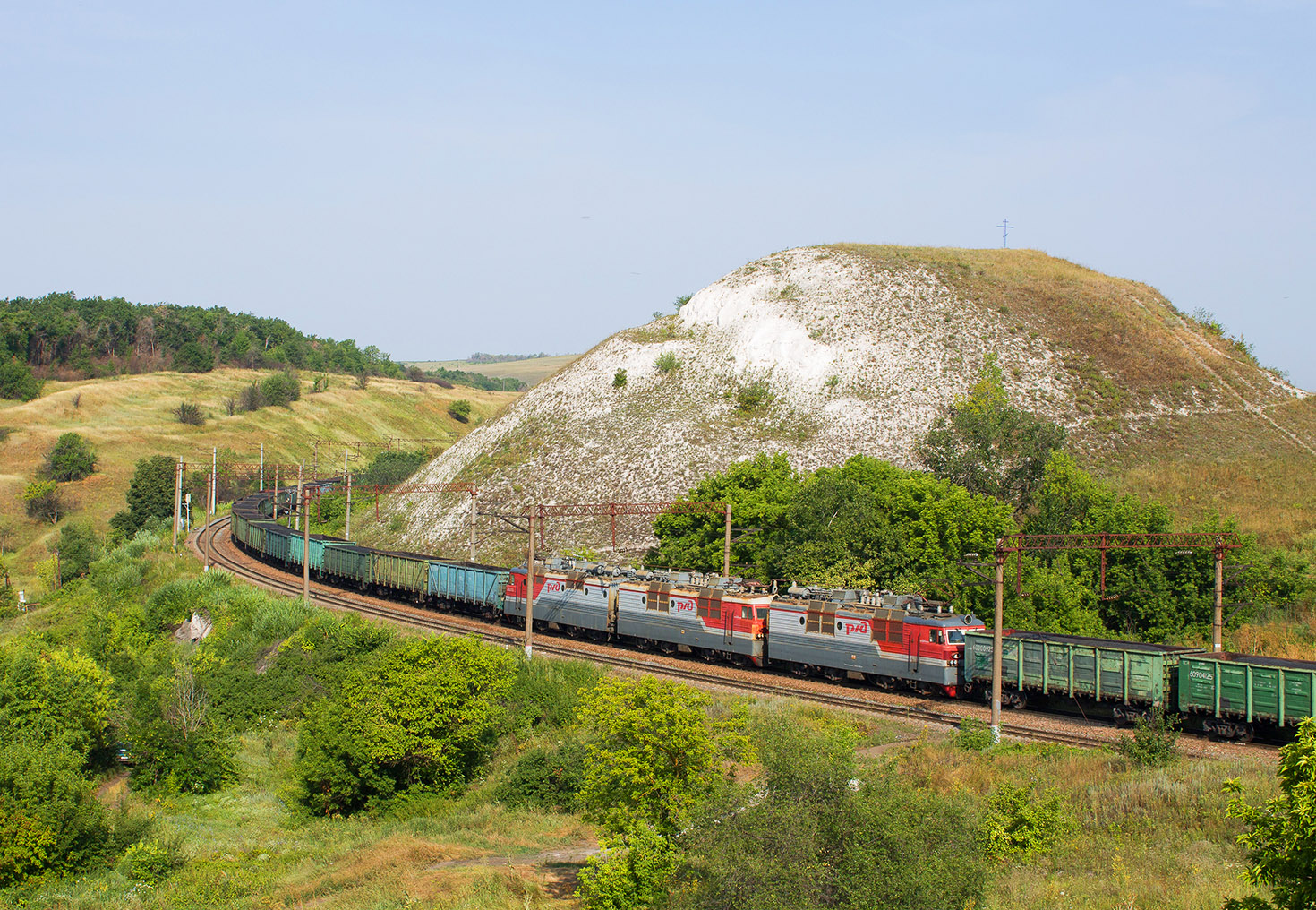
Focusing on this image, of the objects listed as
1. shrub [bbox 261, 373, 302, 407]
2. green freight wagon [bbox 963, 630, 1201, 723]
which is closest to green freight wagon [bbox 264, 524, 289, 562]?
green freight wagon [bbox 963, 630, 1201, 723]

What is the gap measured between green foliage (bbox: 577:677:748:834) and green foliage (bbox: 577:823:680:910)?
87cm

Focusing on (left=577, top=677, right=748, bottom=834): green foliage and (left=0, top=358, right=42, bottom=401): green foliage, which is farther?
(left=0, top=358, right=42, bottom=401): green foliage

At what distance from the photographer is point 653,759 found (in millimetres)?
22641

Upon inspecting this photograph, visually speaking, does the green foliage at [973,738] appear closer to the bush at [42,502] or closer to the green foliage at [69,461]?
the bush at [42,502]

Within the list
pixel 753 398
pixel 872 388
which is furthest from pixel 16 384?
pixel 872 388

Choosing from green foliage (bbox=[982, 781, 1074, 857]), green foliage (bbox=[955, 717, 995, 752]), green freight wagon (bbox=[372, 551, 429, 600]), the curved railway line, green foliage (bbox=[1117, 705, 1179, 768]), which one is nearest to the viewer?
green foliage (bbox=[982, 781, 1074, 857])

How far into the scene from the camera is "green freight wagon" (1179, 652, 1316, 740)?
29.0 metres

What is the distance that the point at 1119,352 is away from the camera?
9138 centimetres

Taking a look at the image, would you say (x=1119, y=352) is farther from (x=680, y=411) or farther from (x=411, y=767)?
(x=411, y=767)

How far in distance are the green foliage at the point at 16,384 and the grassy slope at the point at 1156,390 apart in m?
149

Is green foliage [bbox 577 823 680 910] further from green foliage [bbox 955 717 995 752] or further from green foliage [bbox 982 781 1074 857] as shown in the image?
green foliage [bbox 955 717 995 752]

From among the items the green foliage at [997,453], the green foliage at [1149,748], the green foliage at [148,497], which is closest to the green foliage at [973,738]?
the green foliage at [1149,748]

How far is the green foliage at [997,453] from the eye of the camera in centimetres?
6366

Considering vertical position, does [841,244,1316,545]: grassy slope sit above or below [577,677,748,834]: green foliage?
above
